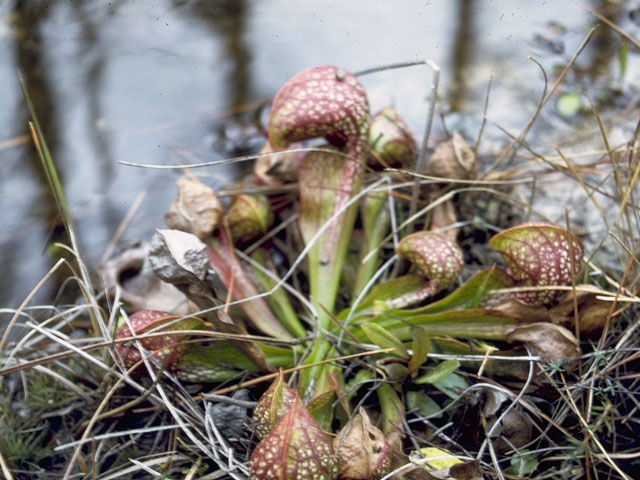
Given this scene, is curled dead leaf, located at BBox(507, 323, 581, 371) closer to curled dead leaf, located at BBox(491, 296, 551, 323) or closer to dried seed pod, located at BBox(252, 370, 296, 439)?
curled dead leaf, located at BBox(491, 296, 551, 323)

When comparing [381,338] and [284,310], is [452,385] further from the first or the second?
[284,310]

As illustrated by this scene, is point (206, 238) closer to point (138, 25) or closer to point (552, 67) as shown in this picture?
point (138, 25)

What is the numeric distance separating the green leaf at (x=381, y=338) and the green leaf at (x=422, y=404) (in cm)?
12

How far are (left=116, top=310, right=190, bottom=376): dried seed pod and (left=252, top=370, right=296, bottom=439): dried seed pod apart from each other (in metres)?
0.23

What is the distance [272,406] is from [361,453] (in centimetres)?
18

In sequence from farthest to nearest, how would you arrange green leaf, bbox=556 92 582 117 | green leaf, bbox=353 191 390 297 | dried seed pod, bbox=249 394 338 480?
1. green leaf, bbox=556 92 582 117
2. green leaf, bbox=353 191 390 297
3. dried seed pod, bbox=249 394 338 480

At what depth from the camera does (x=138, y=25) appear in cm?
240

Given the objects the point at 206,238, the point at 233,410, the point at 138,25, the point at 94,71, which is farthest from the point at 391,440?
the point at 138,25

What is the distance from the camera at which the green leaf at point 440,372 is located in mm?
1104

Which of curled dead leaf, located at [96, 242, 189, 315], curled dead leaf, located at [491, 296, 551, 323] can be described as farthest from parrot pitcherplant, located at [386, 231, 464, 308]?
curled dead leaf, located at [96, 242, 189, 315]

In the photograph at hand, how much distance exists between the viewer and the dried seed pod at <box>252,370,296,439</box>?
99 centimetres

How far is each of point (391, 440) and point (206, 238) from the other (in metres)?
0.66

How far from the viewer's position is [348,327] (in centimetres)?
129

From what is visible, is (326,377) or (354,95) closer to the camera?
(326,377)
